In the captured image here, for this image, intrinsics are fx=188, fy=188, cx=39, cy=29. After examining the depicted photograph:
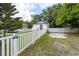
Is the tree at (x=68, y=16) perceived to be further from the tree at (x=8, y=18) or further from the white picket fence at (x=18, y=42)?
the tree at (x=8, y=18)

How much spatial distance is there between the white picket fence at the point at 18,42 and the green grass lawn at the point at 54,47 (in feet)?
0.21

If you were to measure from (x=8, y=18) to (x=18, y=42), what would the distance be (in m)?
0.36

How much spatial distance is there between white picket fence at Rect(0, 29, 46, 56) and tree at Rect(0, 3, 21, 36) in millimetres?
171

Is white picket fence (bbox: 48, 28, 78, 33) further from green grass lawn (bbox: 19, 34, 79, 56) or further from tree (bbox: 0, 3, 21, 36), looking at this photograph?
tree (bbox: 0, 3, 21, 36)

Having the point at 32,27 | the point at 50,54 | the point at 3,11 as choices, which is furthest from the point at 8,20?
the point at 50,54

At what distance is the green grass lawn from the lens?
8.64ft

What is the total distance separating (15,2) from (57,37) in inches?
30.6

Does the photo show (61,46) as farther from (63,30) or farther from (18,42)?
(18,42)

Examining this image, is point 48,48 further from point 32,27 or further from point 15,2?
point 15,2

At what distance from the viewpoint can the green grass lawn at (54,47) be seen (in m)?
2.63

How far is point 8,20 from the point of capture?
2.63m

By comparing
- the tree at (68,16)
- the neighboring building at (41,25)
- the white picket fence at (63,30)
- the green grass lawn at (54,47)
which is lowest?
the green grass lawn at (54,47)

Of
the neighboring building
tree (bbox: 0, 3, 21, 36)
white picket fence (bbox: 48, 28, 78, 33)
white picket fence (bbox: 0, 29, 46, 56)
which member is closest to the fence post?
white picket fence (bbox: 0, 29, 46, 56)

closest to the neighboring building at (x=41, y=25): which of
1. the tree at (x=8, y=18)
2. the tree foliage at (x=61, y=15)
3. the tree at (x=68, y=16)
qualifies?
the tree foliage at (x=61, y=15)
